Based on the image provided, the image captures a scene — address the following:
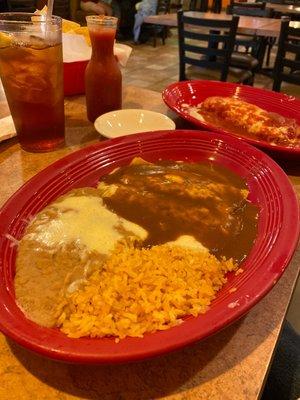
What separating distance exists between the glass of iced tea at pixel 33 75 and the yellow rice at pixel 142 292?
622mm

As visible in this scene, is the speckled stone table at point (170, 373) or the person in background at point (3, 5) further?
the person in background at point (3, 5)

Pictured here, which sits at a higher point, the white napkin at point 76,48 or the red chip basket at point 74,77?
the white napkin at point 76,48

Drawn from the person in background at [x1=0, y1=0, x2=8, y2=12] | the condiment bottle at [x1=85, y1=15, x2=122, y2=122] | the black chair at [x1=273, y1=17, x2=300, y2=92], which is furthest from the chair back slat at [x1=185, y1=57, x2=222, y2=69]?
the person in background at [x1=0, y1=0, x2=8, y2=12]

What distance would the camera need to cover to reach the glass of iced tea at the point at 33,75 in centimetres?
99

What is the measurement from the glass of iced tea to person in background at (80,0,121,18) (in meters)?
7.04

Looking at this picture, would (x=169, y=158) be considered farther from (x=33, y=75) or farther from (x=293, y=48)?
(x=293, y=48)

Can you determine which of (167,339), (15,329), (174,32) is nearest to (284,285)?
(167,339)

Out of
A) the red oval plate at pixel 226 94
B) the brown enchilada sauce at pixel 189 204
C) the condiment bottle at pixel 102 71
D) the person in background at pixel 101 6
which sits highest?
the person in background at pixel 101 6

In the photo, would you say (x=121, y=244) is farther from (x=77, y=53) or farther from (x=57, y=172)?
(x=77, y=53)

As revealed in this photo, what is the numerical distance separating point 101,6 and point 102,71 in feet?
23.3

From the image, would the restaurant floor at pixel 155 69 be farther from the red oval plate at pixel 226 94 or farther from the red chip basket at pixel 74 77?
the red chip basket at pixel 74 77

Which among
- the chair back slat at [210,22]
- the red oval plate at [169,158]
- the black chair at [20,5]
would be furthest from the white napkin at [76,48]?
the black chair at [20,5]

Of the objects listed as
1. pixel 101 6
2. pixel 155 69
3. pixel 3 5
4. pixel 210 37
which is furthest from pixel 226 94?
pixel 101 6

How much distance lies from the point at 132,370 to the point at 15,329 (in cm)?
19
